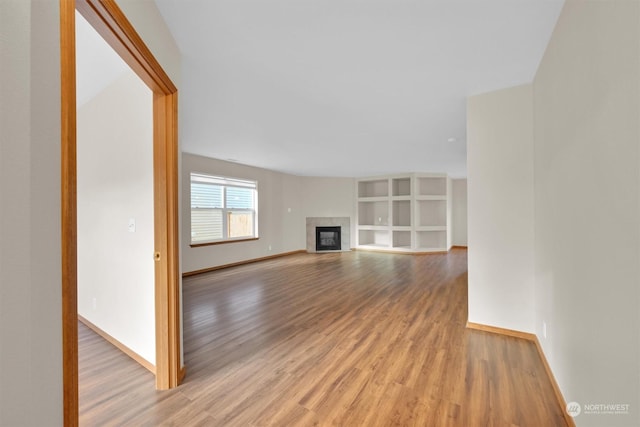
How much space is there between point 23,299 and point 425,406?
193 cm

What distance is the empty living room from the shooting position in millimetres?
751

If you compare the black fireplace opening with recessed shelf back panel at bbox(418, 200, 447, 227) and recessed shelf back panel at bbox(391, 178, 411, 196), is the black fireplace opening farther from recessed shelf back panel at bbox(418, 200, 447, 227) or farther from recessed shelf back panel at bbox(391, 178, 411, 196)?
recessed shelf back panel at bbox(418, 200, 447, 227)

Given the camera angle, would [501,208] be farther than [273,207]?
No

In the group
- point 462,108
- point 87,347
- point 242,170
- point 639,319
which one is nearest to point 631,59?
point 639,319

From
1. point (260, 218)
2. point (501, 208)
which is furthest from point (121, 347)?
point (260, 218)

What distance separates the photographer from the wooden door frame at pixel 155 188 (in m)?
0.79

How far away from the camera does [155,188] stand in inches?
70.5

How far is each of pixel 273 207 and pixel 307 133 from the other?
3637 millimetres

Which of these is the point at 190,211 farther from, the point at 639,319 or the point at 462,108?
the point at 639,319

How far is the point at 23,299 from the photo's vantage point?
653 mm

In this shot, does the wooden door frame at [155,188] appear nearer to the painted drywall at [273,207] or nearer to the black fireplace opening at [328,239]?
the painted drywall at [273,207]

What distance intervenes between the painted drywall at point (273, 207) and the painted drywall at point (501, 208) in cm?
468

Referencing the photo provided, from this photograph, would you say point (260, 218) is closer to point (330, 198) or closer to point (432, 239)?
point (330, 198)

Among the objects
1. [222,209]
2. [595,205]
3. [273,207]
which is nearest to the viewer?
[595,205]
